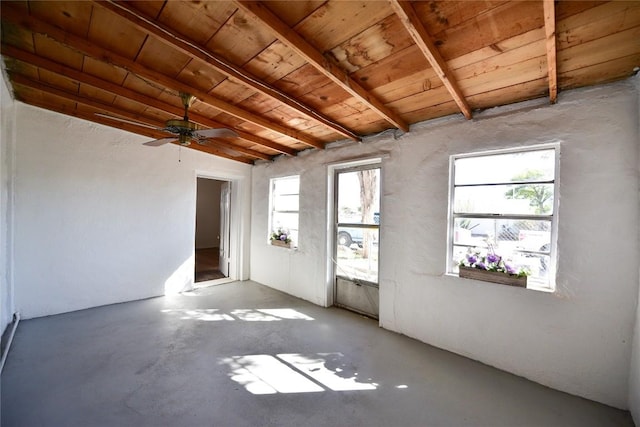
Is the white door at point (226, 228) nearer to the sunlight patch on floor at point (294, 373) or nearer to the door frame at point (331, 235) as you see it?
the door frame at point (331, 235)

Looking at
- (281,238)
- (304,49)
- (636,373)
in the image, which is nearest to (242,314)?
(281,238)

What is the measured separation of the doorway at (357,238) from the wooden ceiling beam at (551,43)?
5.92 feet

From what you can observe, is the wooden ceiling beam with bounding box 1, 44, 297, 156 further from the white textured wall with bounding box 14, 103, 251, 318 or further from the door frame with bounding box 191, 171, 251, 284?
the door frame with bounding box 191, 171, 251, 284

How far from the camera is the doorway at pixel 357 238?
3.49m

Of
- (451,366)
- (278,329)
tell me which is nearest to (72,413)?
(278,329)

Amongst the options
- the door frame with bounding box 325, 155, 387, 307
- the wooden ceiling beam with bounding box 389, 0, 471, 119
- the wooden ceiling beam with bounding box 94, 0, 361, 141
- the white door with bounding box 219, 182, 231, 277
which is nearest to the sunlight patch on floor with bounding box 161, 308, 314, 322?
the door frame with bounding box 325, 155, 387, 307

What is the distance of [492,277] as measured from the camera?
7.67 ft

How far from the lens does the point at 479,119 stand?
250 centimetres

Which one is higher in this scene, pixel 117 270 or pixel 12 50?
pixel 12 50

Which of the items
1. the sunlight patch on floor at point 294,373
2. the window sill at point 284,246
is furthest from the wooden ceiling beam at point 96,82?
the sunlight patch on floor at point 294,373

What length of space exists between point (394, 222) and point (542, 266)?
138 centimetres

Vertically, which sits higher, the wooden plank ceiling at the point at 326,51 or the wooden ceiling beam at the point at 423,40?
the wooden plank ceiling at the point at 326,51

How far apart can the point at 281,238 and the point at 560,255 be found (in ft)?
12.0

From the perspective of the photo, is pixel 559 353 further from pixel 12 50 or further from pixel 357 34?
pixel 12 50
